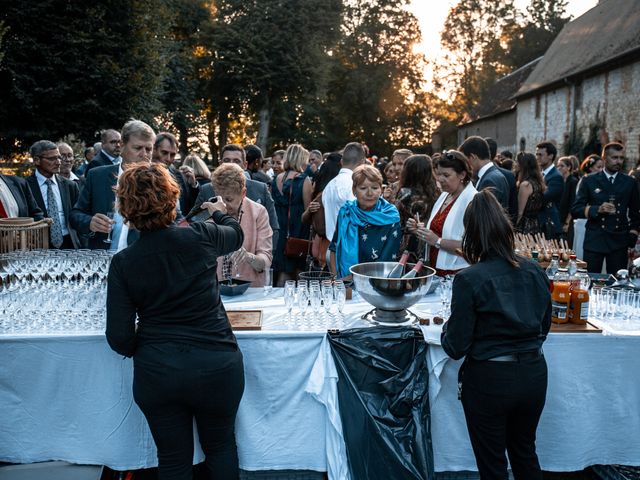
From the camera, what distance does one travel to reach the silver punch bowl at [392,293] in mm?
2943

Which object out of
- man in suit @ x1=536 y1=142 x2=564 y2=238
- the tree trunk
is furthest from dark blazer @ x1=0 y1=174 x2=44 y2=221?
the tree trunk

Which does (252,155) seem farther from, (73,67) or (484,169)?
(73,67)

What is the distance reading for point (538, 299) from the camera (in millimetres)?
2471

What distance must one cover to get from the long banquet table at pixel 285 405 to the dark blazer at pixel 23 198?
2651 millimetres

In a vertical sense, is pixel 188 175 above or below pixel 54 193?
above

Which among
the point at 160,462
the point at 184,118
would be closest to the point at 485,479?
the point at 160,462

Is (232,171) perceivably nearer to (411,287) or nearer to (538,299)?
(411,287)

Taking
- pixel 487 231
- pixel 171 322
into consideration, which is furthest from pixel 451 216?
pixel 171 322

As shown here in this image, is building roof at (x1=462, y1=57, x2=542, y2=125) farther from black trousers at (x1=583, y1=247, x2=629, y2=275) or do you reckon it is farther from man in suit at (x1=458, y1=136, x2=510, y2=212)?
man in suit at (x1=458, y1=136, x2=510, y2=212)

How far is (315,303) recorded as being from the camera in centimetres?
322

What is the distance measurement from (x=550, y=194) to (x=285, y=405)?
212 inches

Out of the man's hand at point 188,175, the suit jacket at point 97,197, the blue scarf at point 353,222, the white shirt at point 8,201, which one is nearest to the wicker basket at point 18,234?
the suit jacket at point 97,197

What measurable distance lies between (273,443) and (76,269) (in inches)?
61.3

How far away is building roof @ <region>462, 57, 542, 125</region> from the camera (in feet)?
111
